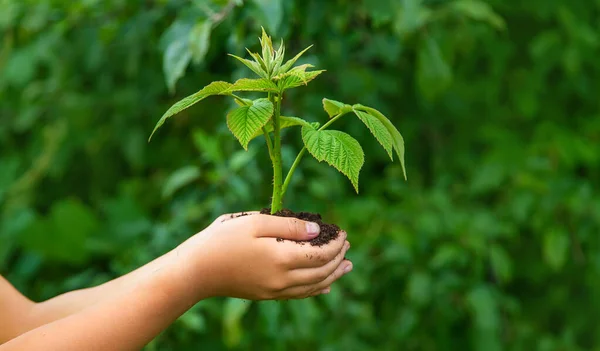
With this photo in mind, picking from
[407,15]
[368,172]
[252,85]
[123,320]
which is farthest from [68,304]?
[368,172]

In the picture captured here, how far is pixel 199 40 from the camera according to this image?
53.4 inches

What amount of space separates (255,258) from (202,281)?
72 mm

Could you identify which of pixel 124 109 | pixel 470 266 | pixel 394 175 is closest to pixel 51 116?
pixel 124 109

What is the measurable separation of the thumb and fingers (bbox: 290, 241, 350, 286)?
40 millimetres

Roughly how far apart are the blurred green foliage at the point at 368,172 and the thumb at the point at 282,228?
0.79m

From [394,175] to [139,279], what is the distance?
60.1 inches

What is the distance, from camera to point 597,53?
2531 millimetres

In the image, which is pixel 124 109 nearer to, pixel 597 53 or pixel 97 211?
pixel 97 211

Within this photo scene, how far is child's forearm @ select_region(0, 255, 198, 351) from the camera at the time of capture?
91cm

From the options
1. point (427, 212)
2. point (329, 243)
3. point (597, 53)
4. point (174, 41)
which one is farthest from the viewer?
point (597, 53)

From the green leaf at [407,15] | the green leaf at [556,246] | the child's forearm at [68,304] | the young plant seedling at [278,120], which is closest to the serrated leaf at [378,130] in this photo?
the young plant seedling at [278,120]

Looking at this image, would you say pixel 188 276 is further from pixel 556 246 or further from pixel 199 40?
pixel 556 246

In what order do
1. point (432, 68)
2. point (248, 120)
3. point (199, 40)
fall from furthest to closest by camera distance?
point (432, 68) < point (199, 40) < point (248, 120)

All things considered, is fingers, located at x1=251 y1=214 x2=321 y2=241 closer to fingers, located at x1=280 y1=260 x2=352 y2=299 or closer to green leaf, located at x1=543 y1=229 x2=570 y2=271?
fingers, located at x1=280 y1=260 x2=352 y2=299
